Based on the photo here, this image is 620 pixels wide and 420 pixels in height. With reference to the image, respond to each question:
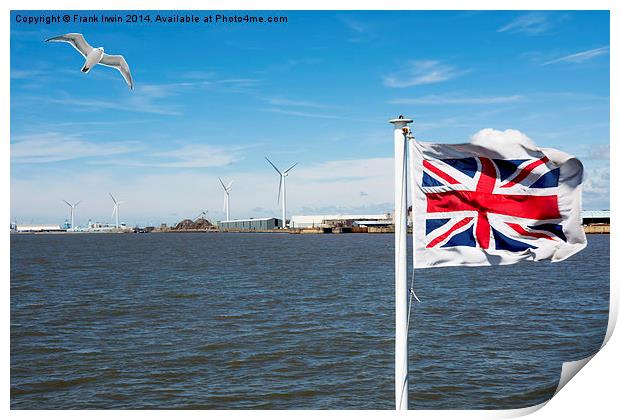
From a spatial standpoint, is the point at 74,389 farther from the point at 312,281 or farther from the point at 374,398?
the point at 312,281

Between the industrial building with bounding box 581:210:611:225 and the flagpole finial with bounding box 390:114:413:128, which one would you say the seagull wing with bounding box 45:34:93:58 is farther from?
the industrial building with bounding box 581:210:611:225

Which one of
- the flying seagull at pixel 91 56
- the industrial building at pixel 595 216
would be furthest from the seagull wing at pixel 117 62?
the industrial building at pixel 595 216

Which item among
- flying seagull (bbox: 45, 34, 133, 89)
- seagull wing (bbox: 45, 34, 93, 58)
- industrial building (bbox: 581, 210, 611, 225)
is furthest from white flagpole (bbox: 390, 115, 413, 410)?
industrial building (bbox: 581, 210, 611, 225)

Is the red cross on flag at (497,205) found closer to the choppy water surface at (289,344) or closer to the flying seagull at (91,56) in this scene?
the choppy water surface at (289,344)
